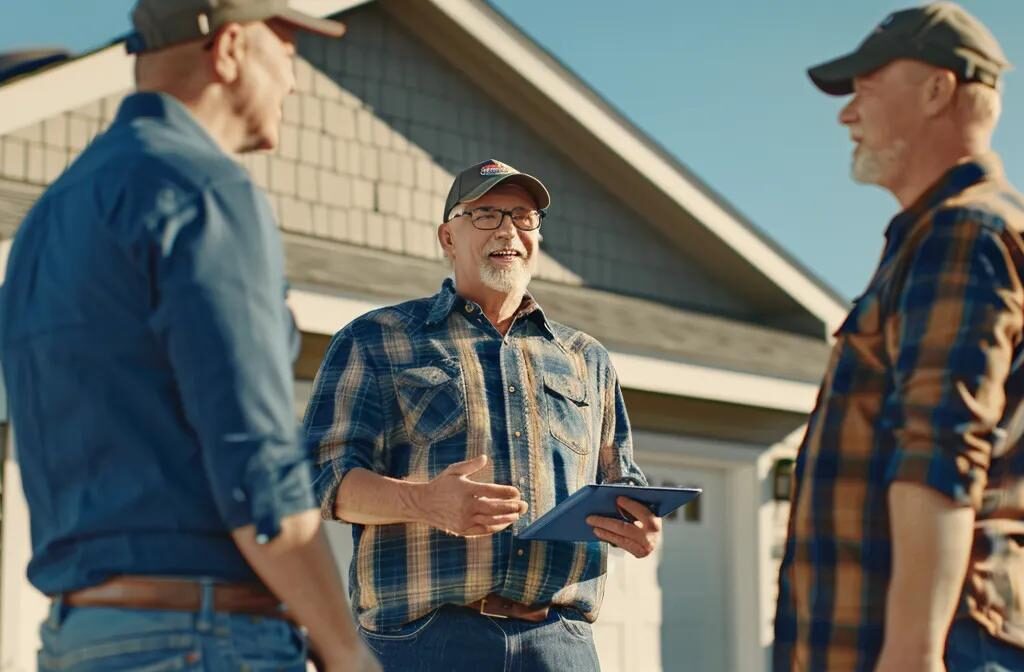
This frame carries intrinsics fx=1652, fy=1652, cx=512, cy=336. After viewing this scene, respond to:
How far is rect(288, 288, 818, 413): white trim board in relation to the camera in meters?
9.26

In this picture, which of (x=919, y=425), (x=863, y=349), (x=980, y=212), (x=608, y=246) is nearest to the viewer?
(x=919, y=425)


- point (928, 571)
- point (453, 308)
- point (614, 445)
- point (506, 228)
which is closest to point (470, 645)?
point (614, 445)

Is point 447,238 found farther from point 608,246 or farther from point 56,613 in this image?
point 608,246

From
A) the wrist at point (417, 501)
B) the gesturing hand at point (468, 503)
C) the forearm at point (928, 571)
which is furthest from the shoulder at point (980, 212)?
the wrist at point (417, 501)

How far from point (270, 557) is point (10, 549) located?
6.40 metres

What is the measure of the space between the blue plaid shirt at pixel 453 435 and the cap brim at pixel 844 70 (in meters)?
1.62

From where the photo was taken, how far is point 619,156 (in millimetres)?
12914

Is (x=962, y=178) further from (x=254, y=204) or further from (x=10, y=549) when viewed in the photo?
(x=10, y=549)

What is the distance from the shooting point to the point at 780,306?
45.6 ft

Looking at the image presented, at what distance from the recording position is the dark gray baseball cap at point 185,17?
2.69m

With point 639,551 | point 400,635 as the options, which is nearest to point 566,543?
point 639,551

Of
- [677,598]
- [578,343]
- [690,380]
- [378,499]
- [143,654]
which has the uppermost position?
[578,343]

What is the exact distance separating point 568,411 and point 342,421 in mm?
691

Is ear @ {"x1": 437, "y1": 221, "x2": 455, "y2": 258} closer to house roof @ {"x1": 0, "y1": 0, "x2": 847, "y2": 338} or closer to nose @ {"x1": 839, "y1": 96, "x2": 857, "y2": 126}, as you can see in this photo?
nose @ {"x1": 839, "y1": 96, "x2": 857, "y2": 126}
